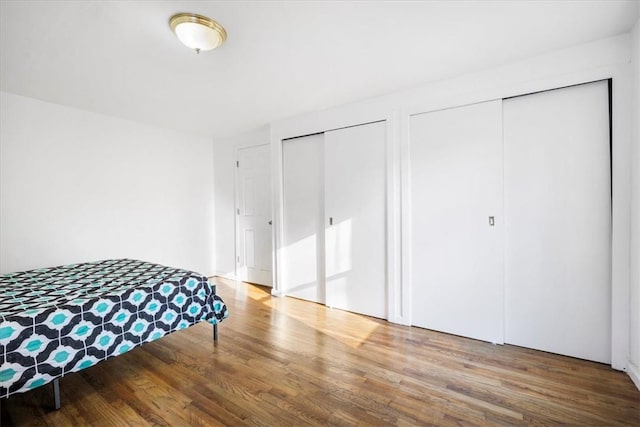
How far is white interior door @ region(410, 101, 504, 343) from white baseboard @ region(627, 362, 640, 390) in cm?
73

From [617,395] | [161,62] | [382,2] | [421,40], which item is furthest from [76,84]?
[617,395]

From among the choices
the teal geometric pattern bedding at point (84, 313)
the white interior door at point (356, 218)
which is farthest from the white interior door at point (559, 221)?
the teal geometric pattern bedding at point (84, 313)

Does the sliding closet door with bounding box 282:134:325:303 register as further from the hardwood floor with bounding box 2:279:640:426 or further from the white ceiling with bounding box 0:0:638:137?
the hardwood floor with bounding box 2:279:640:426

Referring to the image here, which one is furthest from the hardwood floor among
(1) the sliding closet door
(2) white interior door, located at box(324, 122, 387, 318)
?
(1) the sliding closet door

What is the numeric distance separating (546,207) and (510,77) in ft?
3.58

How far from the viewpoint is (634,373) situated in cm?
182

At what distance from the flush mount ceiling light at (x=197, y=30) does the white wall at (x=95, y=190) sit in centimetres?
237

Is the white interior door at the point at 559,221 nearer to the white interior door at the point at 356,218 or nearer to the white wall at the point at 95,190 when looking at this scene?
the white interior door at the point at 356,218

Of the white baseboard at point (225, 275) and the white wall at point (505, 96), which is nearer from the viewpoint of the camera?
the white wall at point (505, 96)

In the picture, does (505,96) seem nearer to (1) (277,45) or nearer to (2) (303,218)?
(1) (277,45)

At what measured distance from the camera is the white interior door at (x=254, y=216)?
4.15m

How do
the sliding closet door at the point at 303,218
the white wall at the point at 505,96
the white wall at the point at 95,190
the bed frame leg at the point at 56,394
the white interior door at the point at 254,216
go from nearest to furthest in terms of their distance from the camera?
the bed frame leg at the point at 56,394 → the white wall at the point at 505,96 → the white wall at the point at 95,190 → the sliding closet door at the point at 303,218 → the white interior door at the point at 254,216

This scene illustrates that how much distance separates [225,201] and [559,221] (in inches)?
166

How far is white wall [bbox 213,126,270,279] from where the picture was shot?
4.51 m
